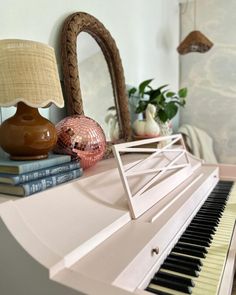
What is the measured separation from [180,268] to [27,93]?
0.66 meters

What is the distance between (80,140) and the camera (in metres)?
0.96

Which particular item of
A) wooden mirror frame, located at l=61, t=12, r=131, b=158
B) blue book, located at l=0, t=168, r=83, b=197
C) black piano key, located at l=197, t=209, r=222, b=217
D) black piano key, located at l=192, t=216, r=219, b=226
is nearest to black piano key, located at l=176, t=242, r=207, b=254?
black piano key, located at l=192, t=216, r=219, b=226

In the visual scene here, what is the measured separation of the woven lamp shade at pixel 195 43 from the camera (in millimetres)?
2277

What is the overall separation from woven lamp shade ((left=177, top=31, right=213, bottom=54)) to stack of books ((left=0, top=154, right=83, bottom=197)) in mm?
1897

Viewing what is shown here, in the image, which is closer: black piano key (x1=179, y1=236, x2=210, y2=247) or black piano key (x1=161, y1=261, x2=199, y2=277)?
black piano key (x1=161, y1=261, x2=199, y2=277)

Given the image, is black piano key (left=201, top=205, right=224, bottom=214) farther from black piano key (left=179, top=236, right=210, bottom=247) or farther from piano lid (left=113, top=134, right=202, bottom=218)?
black piano key (left=179, top=236, right=210, bottom=247)

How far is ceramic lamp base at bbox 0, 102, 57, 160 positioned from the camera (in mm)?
776

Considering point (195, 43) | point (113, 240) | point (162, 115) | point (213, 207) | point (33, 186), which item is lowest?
point (213, 207)

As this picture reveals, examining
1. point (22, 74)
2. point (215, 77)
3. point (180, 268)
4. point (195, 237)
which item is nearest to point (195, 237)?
point (195, 237)

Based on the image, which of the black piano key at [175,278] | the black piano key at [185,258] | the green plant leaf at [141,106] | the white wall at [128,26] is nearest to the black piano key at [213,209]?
the black piano key at [185,258]

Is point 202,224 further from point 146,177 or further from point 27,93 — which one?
point 27,93

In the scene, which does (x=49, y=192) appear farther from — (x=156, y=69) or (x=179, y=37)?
(x=179, y=37)

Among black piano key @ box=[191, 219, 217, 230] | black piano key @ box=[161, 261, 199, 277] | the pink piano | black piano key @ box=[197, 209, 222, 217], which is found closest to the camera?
the pink piano

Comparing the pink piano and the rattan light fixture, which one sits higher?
the rattan light fixture
